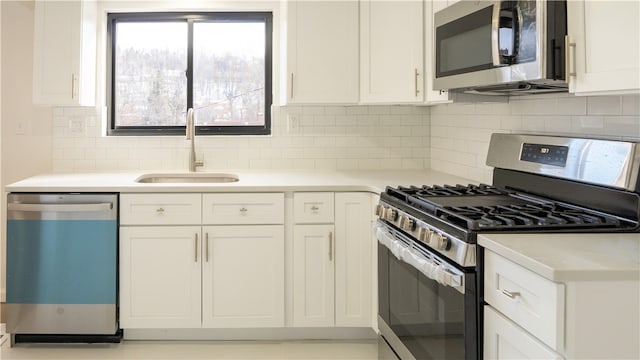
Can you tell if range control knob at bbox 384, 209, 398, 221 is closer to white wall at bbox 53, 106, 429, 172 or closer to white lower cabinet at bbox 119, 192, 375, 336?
white lower cabinet at bbox 119, 192, 375, 336

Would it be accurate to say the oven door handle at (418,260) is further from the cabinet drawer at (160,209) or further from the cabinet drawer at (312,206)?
the cabinet drawer at (160,209)

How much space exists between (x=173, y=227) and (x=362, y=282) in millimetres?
1042

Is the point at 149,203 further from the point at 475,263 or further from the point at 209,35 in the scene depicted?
the point at 475,263

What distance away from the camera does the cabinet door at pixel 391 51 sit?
331cm

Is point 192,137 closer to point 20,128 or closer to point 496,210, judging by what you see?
point 20,128

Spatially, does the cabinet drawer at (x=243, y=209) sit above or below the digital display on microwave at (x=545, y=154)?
below

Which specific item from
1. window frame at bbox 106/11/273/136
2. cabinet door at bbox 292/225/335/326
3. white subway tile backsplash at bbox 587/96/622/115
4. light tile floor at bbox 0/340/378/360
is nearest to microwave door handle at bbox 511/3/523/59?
white subway tile backsplash at bbox 587/96/622/115

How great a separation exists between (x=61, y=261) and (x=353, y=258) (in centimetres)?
153

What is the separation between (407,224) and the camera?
7.59 feet

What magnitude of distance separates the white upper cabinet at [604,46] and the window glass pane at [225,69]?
242 cm

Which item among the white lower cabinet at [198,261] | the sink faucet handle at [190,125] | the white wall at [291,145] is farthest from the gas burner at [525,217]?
the sink faucet handle at [190,125]

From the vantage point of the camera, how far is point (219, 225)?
322 cm

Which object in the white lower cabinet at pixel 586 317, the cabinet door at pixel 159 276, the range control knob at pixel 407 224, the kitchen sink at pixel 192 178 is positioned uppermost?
the kitchen sink at pixel 192 178

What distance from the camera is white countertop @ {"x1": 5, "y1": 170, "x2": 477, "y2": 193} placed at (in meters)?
3.17
